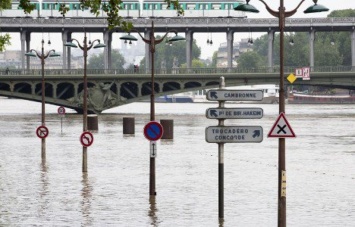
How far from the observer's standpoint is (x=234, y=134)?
1077 inches

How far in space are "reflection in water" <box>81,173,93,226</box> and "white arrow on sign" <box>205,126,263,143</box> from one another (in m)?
4.02

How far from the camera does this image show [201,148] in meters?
65.2

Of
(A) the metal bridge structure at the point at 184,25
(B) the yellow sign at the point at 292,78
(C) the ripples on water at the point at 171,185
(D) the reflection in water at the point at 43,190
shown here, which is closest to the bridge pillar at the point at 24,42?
(A) the metal bridge structure at the point at 184,25

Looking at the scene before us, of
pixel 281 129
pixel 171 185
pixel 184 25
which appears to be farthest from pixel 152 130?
pixel 184 25

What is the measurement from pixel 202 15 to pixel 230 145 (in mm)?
87119

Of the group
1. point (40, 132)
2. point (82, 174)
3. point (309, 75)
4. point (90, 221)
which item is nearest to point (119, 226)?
point (90, 221)

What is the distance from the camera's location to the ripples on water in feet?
99.8

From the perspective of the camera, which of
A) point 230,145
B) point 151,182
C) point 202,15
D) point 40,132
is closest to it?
point 151,182

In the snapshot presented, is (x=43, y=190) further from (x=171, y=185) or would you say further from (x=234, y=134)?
(x=234, y=134)

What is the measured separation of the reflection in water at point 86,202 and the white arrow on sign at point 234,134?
4.02 m

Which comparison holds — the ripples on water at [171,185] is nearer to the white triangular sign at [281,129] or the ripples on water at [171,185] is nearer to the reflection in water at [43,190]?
the reflection in water at [43,190]

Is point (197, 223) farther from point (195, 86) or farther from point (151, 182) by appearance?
point (195, 86)

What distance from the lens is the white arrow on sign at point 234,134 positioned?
27.1 m

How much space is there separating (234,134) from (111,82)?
336ft
